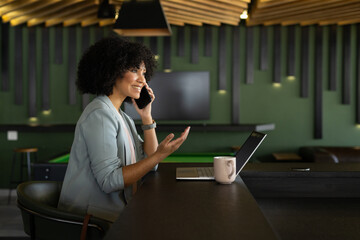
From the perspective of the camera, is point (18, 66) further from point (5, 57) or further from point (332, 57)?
point (332, 57)

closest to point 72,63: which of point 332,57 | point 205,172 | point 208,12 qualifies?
point 208,12

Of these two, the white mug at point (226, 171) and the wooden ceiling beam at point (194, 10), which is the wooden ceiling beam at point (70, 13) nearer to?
the wooden ceiling beam at point (194, 10)

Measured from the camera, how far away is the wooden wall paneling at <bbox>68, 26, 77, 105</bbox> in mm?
6152

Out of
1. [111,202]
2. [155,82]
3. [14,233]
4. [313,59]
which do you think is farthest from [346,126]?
[111,202]

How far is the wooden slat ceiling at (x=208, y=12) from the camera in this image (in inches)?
189

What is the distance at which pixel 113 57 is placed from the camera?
192 centimetres

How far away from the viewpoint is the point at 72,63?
6.16 m

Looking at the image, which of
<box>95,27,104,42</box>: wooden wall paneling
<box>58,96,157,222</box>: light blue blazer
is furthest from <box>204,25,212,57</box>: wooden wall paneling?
<box>58,96,157,222</box>: light blue blazer

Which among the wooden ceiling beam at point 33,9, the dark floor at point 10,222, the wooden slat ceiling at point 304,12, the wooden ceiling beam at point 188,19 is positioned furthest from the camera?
the wooden ceiling beam at point 188,19

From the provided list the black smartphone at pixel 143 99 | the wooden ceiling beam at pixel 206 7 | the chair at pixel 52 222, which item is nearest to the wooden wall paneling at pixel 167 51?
the wooden ceiling beam at pixel 206 7

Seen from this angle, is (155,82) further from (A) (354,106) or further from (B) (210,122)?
(A) (354,106)

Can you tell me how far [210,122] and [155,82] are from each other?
3.52ft

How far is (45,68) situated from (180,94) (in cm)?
217

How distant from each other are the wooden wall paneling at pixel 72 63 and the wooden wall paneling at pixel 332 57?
3.99m
